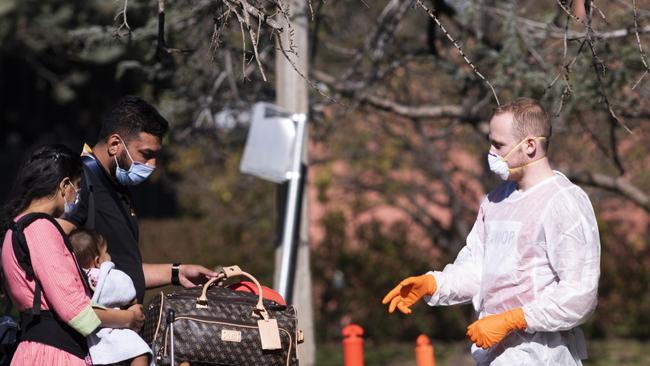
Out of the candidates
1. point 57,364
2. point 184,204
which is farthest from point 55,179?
point 184,204

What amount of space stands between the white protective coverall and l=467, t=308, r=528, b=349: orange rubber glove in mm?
37

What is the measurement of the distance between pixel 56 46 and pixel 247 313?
14835mm

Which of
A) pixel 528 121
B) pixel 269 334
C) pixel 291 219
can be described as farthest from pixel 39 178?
pixel 291 219

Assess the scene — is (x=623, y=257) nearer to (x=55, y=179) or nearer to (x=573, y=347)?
(x=573, y=347)

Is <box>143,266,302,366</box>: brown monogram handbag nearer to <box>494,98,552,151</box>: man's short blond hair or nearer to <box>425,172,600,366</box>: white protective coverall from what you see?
<box>425,172,600,366</box>: white protective coverall

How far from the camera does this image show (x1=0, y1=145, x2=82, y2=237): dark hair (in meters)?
4.03

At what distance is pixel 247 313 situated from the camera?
420 centimetres

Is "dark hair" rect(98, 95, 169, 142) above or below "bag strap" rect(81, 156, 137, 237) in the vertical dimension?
above

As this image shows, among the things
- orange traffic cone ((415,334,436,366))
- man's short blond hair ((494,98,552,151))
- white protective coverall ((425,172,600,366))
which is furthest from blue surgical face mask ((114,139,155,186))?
orange traffic cone ((415,334,436,366))

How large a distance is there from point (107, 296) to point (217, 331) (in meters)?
0.44

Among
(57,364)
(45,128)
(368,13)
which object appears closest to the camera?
(57,364)

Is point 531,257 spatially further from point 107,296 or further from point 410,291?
point 107,296

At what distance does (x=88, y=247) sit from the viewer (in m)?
4.08

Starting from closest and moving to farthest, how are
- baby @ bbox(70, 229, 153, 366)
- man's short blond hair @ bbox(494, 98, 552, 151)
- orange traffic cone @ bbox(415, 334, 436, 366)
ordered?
baby @ bbox(70, 229, 153, 366), man's short blond hair @ bbox(494, 98, 552, 151), orange traffic cone @ bbox(415, 334, 436, 366)
